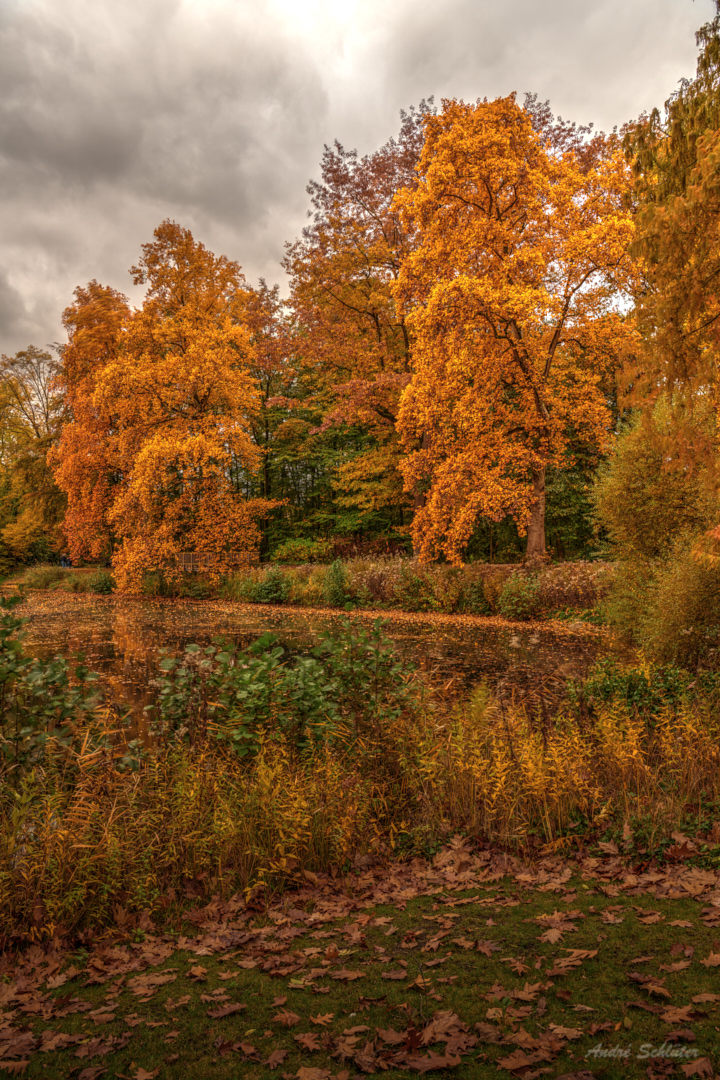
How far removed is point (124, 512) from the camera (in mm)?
21609

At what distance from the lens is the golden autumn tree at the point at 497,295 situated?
15453mm

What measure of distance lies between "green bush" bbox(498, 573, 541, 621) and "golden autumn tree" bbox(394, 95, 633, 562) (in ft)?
4.78

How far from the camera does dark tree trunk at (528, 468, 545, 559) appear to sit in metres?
16.9

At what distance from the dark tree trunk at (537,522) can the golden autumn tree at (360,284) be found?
18.8ft

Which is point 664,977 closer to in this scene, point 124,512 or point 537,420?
point 537,420

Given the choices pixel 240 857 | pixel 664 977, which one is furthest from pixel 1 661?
pixel 664 977

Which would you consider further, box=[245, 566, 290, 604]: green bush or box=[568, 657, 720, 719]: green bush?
box=[245, 566, 290, 604]: green bush

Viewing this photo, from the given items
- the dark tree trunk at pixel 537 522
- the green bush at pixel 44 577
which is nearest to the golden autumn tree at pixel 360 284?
the dark tree trunk at pixel 537 522

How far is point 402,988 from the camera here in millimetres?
2729

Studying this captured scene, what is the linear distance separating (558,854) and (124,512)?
1978 centimetres

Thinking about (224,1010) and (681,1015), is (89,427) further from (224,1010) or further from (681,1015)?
(681,1015)

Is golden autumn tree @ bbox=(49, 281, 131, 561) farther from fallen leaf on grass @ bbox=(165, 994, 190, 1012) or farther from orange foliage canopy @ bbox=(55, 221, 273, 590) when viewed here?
fallen leaf on grass @ bbox=(165, 994, 190, 1012)

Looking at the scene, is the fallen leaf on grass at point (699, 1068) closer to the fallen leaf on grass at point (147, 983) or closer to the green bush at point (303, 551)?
the fallen leaf on grass at point (147, 983)

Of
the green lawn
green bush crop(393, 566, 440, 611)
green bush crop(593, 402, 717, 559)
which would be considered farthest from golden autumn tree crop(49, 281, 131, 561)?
the green lawn
